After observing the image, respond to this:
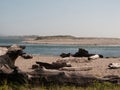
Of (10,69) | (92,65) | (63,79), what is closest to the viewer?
(63,79)

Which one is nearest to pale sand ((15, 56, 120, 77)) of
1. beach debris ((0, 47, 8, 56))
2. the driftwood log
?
beach debris ((0, 47, 8, 56))

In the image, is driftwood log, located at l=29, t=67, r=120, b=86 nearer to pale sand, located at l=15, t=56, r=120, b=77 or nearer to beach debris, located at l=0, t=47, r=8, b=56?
beach debris, located at l=0, t=47, r=8, b=56

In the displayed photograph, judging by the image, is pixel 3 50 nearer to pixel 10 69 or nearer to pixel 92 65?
pixel 10 69

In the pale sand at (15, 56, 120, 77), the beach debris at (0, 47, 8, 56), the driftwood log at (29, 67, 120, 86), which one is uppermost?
the beach debris at (0, 47, 8, 56)

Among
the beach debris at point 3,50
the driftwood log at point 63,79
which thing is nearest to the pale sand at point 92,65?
the beach debris at point 3,50

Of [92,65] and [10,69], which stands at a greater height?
[10,69]

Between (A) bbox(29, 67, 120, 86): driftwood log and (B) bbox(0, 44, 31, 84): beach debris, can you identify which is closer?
(B) bbox(0, 44, 31, 84): beach debris

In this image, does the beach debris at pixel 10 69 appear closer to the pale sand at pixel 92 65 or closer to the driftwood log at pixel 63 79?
the driftwood log at pixel 63 79

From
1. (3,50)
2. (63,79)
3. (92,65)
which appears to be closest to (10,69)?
(3,50)

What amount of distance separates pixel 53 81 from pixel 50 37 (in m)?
162

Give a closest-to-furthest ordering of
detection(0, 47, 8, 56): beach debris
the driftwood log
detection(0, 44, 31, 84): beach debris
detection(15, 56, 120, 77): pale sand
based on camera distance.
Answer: detection(0, 44, 31, 84): beach debris, the driftwood log, detection(0, 47, 8, 56): beach debris, detection(15, 56, 120, 77): pale sand

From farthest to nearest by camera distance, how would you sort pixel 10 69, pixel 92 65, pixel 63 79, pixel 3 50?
pixel 92 65 < pixel 3 50 < pixel 10 69 < pixel 63 79

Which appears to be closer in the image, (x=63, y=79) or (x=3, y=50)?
(x=63, y=79)

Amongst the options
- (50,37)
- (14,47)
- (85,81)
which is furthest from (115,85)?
(50,37)
